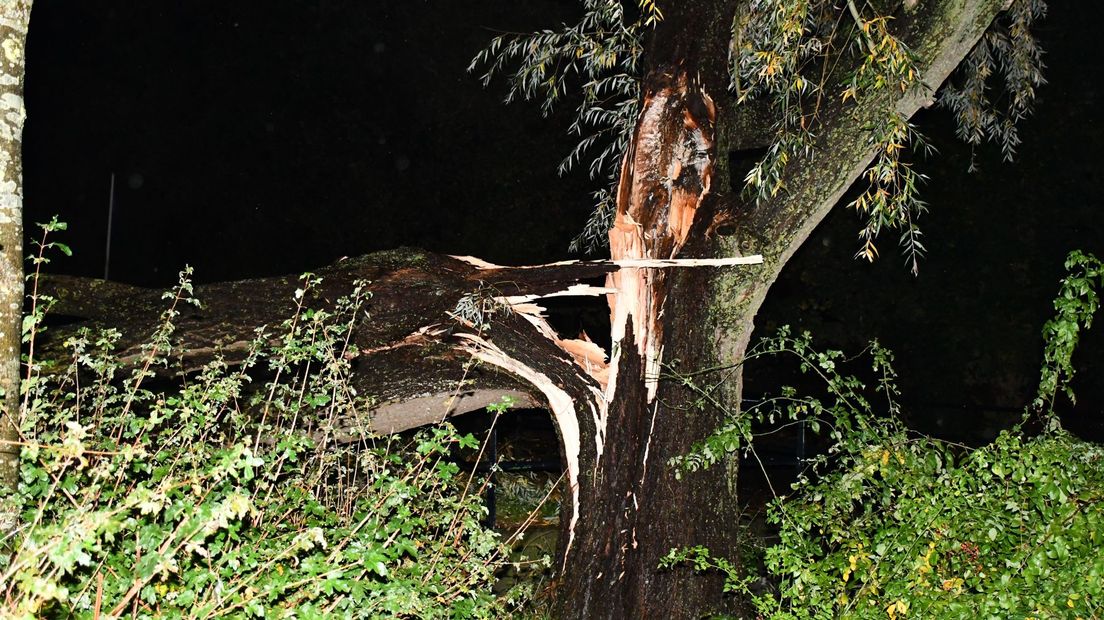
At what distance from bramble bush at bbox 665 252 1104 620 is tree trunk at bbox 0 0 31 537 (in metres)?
3.00

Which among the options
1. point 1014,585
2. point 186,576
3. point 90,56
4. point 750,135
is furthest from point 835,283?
point 90,56

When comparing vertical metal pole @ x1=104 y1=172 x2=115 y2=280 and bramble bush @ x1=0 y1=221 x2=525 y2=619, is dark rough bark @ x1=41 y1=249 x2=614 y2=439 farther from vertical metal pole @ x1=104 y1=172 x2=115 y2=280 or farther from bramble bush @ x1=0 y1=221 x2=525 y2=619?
vertical metal pole @ x1=104 y1=172 x2=115 y2=280

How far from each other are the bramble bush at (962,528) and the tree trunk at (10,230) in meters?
3.00

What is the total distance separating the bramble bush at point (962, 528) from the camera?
4418mm

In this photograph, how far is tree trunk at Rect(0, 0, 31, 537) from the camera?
14.4 ft

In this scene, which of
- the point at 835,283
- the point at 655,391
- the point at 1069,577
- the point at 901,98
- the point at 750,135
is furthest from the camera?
the point at 835,283

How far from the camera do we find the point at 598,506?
6.40 metres

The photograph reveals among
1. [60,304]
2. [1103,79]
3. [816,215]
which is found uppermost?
[1103,79]

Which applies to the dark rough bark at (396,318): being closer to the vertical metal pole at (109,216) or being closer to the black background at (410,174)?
the black background at (410,174)

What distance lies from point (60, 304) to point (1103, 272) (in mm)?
5684

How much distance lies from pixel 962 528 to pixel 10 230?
4273mm

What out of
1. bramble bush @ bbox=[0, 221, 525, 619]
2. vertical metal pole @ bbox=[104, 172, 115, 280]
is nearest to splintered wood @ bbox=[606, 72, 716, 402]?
bramble bush @ bbox=[0, 221, 525, 619]

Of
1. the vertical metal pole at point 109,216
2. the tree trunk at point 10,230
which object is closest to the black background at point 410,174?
the vertical metal pole at point 109,216

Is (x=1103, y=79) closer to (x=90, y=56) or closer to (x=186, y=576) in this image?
(x=186, y=576)
